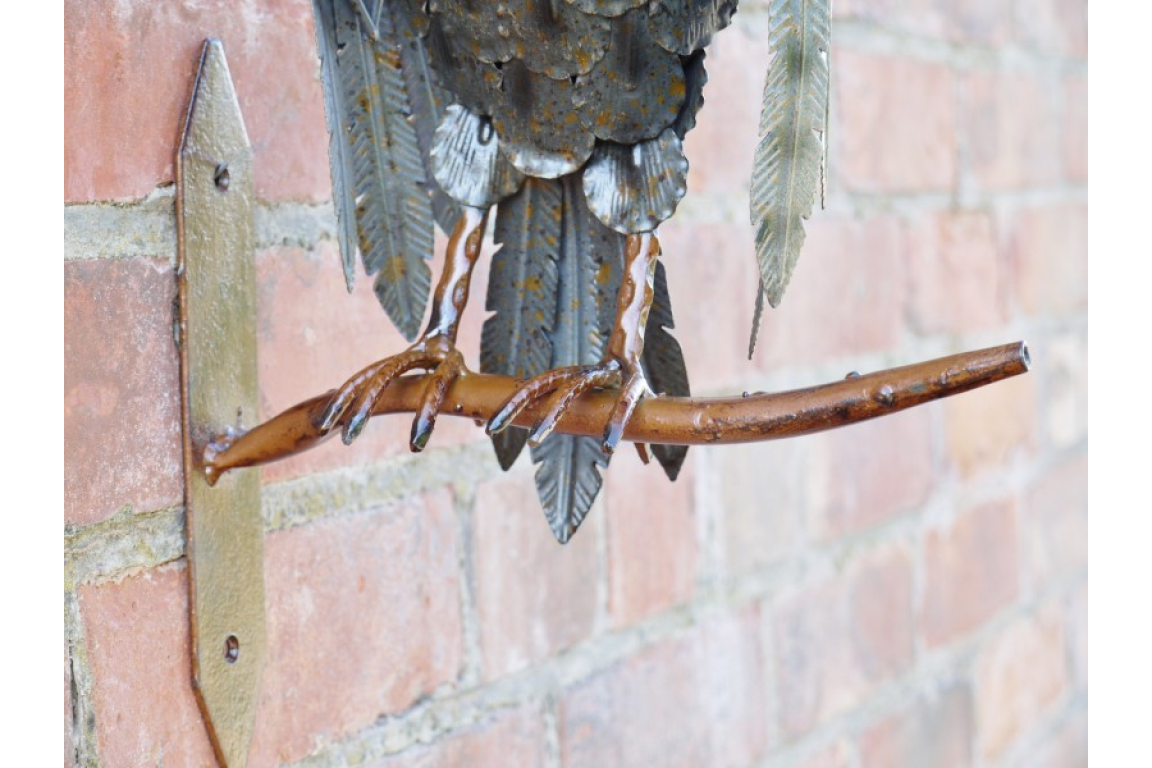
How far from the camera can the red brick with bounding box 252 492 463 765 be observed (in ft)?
1.73

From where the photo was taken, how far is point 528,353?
0.47 metres

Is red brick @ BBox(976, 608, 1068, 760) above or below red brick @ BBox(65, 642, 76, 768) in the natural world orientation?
below

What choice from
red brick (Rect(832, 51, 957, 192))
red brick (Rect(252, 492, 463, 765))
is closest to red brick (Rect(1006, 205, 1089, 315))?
red brick (Rect(832, 51, 957, 192))

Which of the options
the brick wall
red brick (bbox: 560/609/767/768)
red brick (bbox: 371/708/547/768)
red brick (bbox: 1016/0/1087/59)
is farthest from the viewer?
red brick (bbox: 1016/0/1087/59)

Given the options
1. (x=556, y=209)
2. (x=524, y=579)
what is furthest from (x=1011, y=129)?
(x=556, y=209)

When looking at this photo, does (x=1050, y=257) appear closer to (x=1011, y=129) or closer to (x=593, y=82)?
(x=1011, y=129)

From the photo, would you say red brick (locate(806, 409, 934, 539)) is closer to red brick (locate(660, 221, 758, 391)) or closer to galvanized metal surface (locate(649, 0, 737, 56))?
red brick (locate(660, 221, 758, 391))

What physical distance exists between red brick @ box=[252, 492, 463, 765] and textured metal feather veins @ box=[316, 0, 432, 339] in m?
0.13

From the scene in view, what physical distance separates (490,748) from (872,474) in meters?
0.44

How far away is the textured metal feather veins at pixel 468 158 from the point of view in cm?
44

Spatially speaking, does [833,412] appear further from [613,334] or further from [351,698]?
[351,698]

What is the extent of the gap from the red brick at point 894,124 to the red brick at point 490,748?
457 millimetres

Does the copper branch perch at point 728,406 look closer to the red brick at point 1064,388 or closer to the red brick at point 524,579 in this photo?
the red brick at point 524,579

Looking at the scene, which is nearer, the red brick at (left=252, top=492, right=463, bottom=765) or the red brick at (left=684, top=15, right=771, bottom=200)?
the red brick at (left=252, top=492, right=463, bottom=765)
